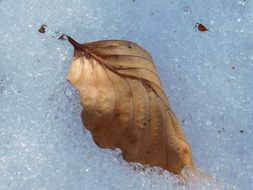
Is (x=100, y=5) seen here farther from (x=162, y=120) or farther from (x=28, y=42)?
(x=162, y=120)

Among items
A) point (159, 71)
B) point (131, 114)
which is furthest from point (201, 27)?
point (131, 114)

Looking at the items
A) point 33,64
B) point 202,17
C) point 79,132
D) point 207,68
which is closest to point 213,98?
point 207,68

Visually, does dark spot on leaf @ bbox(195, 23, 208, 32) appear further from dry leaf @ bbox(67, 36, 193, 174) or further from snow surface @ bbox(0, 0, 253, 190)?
dry leaf @ bbox(67, 36, 193, 174)

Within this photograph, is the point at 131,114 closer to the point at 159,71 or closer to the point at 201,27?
the point at 159,71

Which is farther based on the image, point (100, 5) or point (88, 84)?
point (100, 5)

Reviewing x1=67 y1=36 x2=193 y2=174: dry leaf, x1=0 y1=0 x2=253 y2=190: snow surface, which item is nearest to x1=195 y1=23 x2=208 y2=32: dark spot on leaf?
x1=0 y1=0 x2=253 y2=190: snow surface

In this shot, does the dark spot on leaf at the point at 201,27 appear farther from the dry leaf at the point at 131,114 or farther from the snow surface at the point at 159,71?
the dry leaf at the point at 131,114
